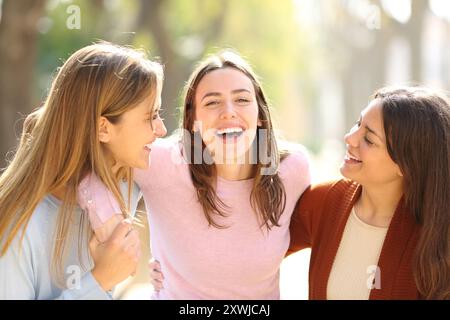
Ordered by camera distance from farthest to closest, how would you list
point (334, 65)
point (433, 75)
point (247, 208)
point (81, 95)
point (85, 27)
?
point (334, 65), point (433, 75), point (85, 27), point (247, 208), point (81, 95)

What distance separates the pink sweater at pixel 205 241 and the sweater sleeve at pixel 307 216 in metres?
0.08

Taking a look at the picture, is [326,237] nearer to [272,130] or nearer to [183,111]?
[272,130]

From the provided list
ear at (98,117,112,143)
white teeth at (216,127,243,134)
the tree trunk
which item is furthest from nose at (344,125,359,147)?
the tree trunk

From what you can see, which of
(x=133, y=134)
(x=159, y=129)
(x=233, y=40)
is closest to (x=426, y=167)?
(x=159, y=129)

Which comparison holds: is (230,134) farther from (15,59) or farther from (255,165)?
(15,59)

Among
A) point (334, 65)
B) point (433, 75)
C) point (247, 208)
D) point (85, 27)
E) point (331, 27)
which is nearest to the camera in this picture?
point (247, 208)

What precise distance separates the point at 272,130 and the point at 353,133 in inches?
18.7

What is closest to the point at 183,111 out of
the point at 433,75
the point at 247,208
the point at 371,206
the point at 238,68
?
the point at 238,68

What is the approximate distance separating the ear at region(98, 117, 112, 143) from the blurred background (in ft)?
1.85

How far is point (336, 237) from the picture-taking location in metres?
3.33

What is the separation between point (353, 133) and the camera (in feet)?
11.2

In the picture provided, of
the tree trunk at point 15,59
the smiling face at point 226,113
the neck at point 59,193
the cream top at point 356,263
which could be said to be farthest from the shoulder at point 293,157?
the tree trunk at point 15,59

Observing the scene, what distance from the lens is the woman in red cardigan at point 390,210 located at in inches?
122

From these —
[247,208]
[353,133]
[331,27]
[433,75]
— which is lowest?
[247,208]
